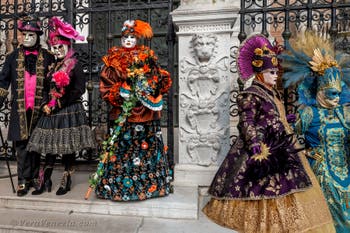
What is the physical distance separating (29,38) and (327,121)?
375 cm

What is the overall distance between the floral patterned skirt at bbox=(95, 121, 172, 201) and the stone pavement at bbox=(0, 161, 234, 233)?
119 millimetres

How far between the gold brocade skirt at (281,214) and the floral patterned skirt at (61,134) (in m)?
2.18

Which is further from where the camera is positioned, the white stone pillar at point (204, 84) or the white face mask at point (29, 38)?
the white stone pillar at point (204, 84)

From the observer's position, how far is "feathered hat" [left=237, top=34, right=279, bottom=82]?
2961 mm

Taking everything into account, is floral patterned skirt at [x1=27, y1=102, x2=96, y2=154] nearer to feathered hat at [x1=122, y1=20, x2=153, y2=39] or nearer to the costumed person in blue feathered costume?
feathered hat at [x1=122, y1=20, x2=153, y2=39]

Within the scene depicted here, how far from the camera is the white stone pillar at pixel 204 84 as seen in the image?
433 cm

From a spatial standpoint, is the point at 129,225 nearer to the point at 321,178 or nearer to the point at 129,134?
the point at 129,134

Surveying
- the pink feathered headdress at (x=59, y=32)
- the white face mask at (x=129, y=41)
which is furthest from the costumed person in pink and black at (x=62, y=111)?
the white face mask at (x=129, y=41)

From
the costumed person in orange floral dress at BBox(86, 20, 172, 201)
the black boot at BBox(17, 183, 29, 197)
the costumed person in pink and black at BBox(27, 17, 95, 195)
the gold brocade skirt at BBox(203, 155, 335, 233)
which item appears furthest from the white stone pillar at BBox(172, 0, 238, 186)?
the black boot at BBox(17, 183, 29, 197)

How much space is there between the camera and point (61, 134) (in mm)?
4059

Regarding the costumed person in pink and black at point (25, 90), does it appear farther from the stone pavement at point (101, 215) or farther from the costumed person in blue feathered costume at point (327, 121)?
the costumed person in blue feathered costume at point (327, 121)

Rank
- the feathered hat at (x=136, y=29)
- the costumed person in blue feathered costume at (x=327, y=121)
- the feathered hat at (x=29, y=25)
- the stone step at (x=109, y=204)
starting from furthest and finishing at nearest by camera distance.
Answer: the feathered hat at (x=29, y=25)
the feathered hat at (x=136, y=29)
the stone step at (x=109, y=204)
the costumed person in blue feathered costume at (x=327, y=121)

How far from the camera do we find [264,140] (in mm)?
2682

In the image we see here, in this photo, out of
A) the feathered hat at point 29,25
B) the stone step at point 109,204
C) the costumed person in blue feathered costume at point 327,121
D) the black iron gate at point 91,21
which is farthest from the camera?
the black iron gate at point 91,21
